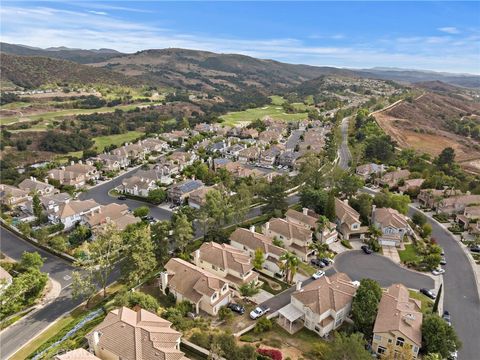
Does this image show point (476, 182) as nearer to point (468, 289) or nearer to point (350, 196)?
point (350, 196)

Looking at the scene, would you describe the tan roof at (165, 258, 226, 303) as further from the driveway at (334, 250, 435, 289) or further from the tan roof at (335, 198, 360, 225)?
the tan roof at (335, 198, 360, 225)

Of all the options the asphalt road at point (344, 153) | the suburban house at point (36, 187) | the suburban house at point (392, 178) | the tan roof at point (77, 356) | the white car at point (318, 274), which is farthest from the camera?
the asphalt road at point (344, 153)

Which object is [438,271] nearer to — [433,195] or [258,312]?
[433,195]

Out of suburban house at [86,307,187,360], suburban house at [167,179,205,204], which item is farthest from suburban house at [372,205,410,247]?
suburban house at [86,307,187,360]

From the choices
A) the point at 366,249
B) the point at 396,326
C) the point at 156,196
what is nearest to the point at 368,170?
the point at 366,249

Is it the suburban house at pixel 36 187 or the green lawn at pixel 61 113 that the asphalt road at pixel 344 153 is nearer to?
the suburban house at pixel 36 187

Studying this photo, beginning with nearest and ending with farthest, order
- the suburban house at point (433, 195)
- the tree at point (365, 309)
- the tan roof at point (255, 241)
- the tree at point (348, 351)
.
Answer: the tree at point (348, 351), the tree at point (365, 309), the tan roof at point (255, 241), the suburban house at point (433, 195)

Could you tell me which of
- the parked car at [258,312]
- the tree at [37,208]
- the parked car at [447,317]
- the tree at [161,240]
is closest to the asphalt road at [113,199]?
the tree at [37,208]
